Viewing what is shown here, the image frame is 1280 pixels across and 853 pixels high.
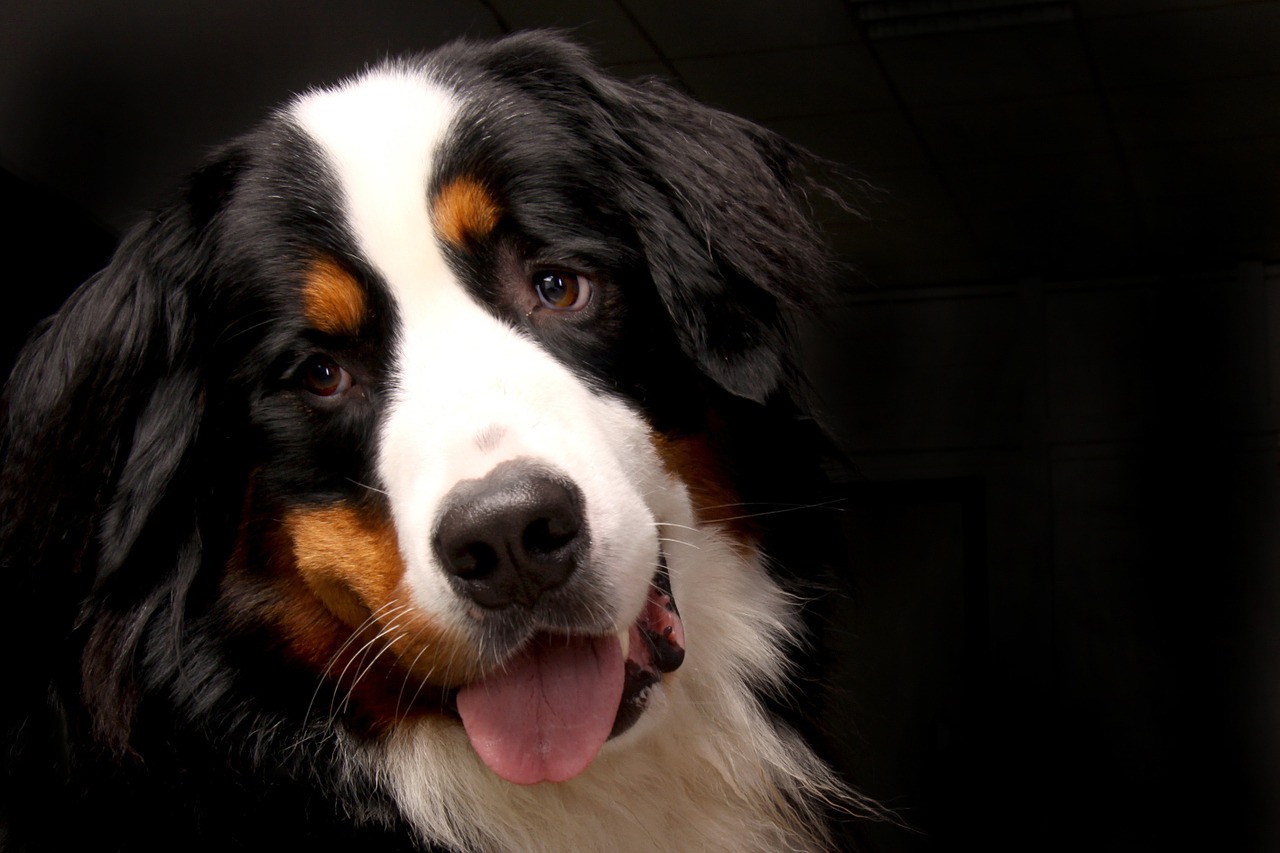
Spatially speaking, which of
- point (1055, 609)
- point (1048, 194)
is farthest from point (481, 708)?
point (1055, 609)

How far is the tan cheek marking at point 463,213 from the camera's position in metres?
1.33

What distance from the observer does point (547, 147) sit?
4.65 ft

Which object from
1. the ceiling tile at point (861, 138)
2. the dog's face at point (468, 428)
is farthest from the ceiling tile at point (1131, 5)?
the dog's face at point (468, 428)

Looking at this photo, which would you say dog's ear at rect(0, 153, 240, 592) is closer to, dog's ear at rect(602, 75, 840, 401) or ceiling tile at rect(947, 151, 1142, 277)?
dog's ear at rect(602, 75, 840, 401)

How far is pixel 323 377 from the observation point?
4.45 feet

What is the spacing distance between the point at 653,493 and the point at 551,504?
0.76ft

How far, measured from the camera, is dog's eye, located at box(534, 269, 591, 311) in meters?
1.36

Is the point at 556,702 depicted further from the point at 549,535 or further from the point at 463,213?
the point at 463,213

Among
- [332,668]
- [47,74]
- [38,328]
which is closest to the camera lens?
[332,668]

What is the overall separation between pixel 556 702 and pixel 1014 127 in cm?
416

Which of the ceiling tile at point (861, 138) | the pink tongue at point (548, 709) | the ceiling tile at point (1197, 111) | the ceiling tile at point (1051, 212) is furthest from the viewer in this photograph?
the ceiling tile at point (1051, 212)

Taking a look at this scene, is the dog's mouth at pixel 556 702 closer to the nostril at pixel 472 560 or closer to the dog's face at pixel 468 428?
the dog's face at pixel 468 428

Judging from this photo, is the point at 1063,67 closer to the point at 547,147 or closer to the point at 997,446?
the point at 997,446

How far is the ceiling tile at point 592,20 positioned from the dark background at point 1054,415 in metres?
0.03
